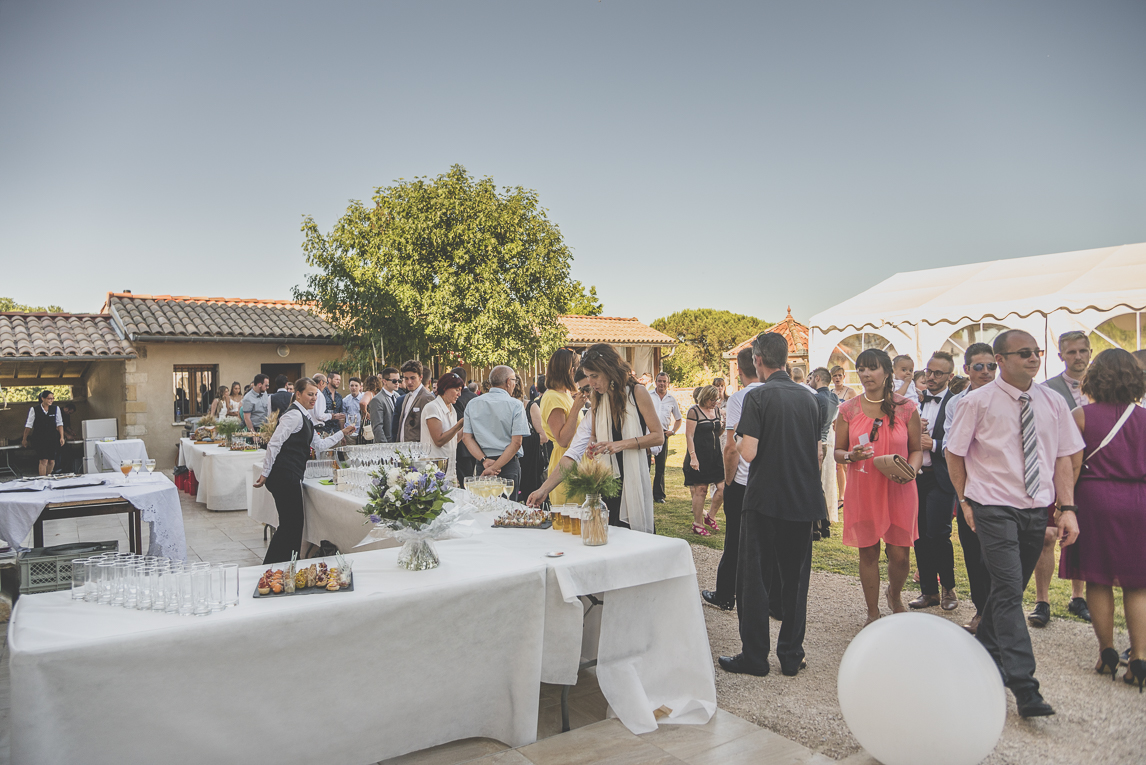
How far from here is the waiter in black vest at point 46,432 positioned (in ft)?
37.6

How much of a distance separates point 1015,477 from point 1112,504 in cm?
77

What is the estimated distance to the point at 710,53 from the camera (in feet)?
43.6

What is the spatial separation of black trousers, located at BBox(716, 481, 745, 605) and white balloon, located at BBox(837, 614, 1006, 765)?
223 cm

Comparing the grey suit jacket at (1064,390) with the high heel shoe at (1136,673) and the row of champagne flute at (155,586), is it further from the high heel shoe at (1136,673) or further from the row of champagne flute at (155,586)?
the row of champagne flute at (155,586)

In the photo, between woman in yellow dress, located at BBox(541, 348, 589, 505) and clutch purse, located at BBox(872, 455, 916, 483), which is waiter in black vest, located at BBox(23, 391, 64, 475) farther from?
clutch purse, located at BBox(872, 455, 916, 483)

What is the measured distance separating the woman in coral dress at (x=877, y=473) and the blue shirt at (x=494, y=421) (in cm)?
252

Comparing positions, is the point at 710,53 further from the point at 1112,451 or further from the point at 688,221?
the point at 1112,451

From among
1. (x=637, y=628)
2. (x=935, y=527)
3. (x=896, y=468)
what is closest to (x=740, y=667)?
(x=637, y=628)

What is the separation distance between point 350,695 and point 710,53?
13.5 metres

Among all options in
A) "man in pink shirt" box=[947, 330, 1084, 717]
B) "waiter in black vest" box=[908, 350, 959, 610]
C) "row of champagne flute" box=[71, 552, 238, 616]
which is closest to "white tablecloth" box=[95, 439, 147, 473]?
"row of champagne flute" box=[71, 552, 238, 616]

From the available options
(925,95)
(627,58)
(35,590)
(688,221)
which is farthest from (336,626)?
(688,221)

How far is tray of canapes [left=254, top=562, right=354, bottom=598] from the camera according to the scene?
8.64 ft

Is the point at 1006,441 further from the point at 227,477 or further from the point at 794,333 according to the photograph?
the point at 794,333

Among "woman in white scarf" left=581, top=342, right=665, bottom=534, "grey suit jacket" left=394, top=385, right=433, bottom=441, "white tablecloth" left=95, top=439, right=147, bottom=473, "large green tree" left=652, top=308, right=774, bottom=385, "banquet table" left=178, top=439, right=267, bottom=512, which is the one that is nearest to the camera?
"woman in white scarf" left=581, top=342, right=665, bottom=534
